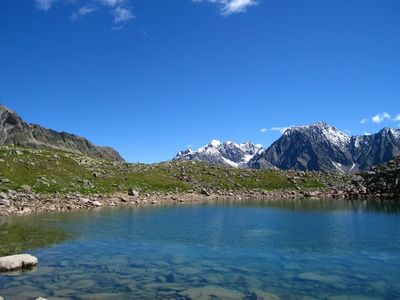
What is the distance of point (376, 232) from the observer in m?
→ 45.0

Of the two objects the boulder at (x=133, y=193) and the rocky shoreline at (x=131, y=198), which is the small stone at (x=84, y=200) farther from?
the boulder at (x=133, y=193)

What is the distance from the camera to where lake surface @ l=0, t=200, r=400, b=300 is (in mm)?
23344

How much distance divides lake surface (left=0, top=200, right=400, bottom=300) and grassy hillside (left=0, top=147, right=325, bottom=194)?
25.4 m

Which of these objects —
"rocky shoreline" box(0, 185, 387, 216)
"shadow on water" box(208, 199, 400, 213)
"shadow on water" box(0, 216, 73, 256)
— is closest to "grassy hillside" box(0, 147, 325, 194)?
"rocky shoreline" box(0, 185, 387, 216)

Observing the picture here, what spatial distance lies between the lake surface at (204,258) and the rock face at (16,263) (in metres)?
0.90

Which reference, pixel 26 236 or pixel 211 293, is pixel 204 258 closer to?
pixel 211 293

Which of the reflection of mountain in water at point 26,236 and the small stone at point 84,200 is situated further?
the small stone at point 84,200

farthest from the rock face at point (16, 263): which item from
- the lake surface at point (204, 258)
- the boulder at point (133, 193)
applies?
the boulder at point (133, 193)

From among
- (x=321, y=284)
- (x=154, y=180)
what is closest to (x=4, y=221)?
(x=321, y=284)

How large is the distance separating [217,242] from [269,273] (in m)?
12.8

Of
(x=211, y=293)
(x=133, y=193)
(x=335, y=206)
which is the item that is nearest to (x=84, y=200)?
(x=133, y=193)

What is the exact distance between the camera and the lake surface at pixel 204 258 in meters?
23.3

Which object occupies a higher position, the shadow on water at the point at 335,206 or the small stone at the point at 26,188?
the small stone at the point at 26,188

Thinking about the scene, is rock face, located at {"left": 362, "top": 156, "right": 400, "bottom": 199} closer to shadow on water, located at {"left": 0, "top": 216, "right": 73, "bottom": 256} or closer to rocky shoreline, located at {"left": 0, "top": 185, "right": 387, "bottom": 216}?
rocky shoreline, located at {"left": 0, "top": 185, "right": 387, "bottom": 216}
